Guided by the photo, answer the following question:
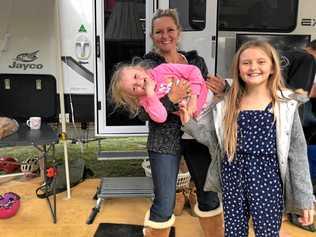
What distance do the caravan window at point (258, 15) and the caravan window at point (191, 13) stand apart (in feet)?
0.95

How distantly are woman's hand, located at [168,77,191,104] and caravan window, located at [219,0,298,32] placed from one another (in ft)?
7.78

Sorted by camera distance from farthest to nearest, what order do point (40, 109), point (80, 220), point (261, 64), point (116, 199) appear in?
point (40, 109)
point (116, 199)
point (80, 220)
point (261, 64)

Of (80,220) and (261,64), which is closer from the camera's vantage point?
(261,64)

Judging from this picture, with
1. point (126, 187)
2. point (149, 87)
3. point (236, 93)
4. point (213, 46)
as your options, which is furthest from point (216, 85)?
point (213, 46)

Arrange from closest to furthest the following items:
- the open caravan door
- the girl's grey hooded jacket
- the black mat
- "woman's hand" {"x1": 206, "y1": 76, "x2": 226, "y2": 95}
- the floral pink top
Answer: the girl's grey hooded jacket < the floral pink top < "woman's hand" {"x1": 206, "y1": 76, "x2": 226, "y2": 95} < the black mat < the open caravan door

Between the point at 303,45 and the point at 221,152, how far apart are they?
2674 millimetres

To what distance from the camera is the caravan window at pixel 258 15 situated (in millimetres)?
4012

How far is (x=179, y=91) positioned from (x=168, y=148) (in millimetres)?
308

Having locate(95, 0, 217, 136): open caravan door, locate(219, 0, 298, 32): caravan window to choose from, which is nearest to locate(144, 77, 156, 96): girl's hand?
locate(95, 0, 217, 136): open caravan door

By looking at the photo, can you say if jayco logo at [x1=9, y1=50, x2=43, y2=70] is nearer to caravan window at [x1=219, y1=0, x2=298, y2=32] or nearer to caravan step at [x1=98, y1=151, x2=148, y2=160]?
caravan step at [x1=98, y1=151, x2=148, y2=160]

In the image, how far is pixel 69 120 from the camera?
3.92 m

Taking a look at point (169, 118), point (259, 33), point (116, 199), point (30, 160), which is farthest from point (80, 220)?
point (259, 33)

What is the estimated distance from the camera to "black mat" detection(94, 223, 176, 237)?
2697mm

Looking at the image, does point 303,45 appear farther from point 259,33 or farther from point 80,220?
point 80,220
